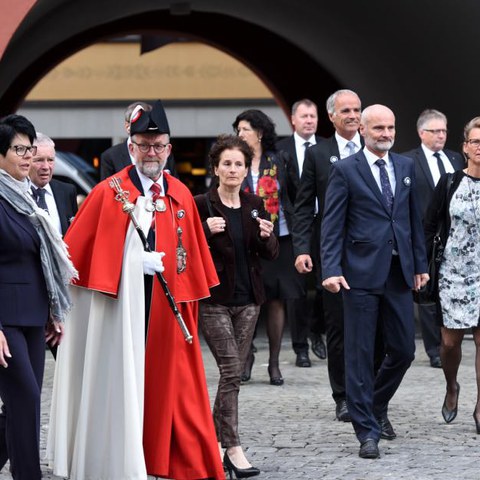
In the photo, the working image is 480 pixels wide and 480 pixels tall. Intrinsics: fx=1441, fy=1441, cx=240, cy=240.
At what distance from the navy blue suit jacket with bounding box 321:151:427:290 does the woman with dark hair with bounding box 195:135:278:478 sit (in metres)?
0.35

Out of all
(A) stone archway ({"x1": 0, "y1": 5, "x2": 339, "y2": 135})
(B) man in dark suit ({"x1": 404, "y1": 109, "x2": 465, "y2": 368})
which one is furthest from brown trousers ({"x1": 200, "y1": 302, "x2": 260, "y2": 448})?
(A) stone archway ({"x1": 0, "y1": 5, "x2": 339, "y2": 135})

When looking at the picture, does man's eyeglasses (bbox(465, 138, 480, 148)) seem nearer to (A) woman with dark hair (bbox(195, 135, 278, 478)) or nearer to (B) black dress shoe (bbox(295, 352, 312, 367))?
(A) woman with dark hair (bbox(195, 135, 278, 478))

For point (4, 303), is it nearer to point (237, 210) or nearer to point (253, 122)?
point (237, 210)

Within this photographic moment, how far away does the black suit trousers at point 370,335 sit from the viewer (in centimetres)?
810

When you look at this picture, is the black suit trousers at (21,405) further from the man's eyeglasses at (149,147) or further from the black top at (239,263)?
the black top at (239,263)

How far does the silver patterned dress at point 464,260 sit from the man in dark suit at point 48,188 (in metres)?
2.38

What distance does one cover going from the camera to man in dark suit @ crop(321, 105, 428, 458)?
8.11 m

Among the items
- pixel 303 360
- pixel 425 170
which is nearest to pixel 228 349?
pixel 303 360

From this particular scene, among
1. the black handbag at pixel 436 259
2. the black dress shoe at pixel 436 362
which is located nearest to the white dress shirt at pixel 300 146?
the black dress shoe at pixel 436 362

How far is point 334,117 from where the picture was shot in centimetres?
949

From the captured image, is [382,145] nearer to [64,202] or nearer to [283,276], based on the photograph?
[64,202]

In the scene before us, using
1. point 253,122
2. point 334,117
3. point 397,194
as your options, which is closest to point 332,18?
point 253,122

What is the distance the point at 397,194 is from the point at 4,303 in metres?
2.67

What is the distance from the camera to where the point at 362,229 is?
8156 millimetres
